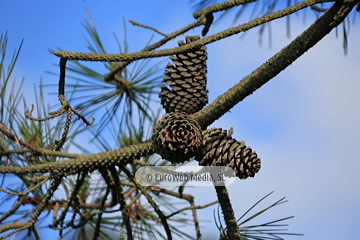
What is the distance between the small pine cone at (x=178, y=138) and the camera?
0.67 metres

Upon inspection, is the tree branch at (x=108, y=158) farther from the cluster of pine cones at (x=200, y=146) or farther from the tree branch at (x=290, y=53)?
the tree branch at (x=290, y=53)

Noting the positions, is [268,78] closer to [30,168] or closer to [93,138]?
[30,168]

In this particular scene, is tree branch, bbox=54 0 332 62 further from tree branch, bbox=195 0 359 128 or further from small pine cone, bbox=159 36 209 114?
small pine cone, bbox=159 36 209 114

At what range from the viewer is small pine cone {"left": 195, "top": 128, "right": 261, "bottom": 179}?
675 millimetres

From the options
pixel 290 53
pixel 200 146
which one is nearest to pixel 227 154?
pixel 200 146

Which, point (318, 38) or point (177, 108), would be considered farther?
point (177, 108)

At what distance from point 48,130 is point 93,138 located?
258mm

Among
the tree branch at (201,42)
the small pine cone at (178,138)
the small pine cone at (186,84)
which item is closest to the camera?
the tree branch at (201,42)

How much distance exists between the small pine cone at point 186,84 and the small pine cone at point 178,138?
114mm

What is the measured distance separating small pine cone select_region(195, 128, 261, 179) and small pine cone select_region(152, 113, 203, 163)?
21 mm

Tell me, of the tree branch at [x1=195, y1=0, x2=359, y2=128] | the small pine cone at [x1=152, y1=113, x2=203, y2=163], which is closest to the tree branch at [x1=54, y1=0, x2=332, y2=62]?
the tree branch at [x1=195, y1=0, x2=359, y2=128]

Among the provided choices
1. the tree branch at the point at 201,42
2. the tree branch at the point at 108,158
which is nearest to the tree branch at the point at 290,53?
the tree branch at the point at 201,42

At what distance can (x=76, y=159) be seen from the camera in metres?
0.73

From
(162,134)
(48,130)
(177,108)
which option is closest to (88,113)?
(48,130)
